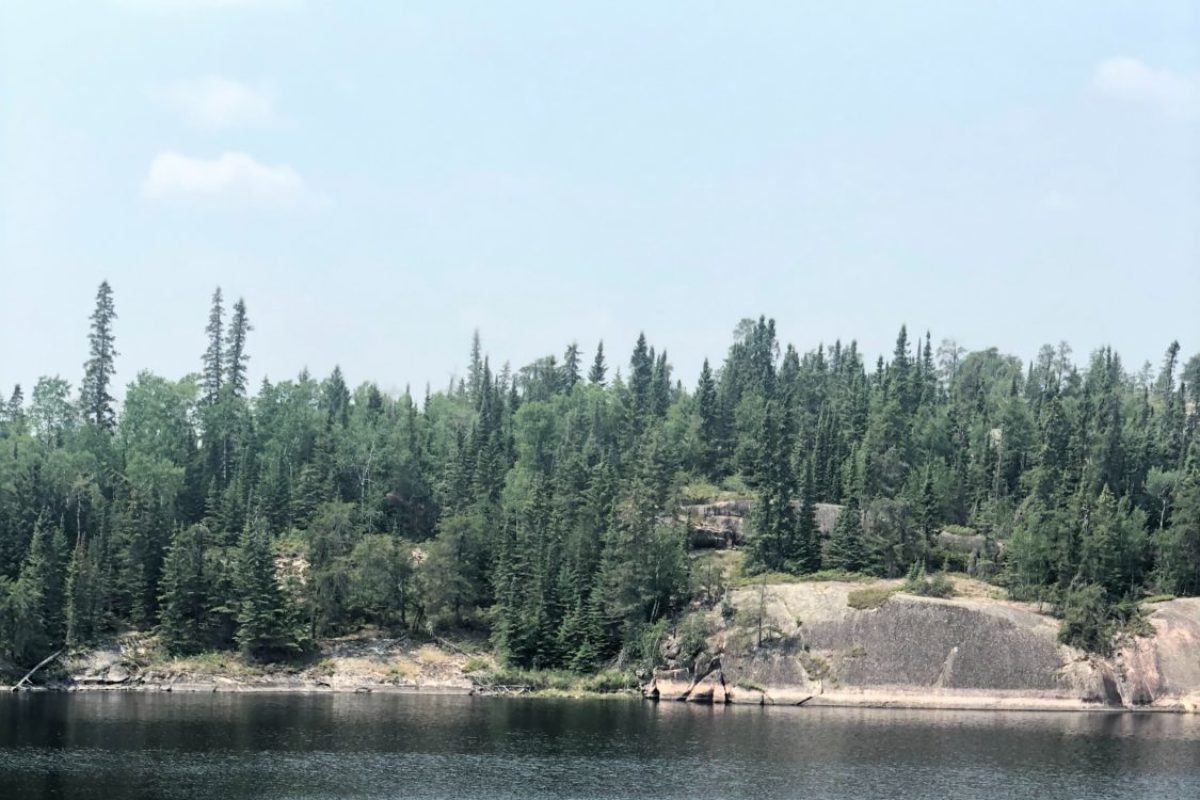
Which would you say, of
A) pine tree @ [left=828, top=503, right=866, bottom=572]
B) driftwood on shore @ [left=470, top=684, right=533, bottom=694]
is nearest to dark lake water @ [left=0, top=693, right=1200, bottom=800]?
driftwood on shore @ [left=470, top=684, right=533, bottom=694]

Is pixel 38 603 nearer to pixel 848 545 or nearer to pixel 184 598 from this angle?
pixel 184 598

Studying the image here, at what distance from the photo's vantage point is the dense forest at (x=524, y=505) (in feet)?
425

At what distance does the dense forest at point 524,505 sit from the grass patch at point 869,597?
9.09 metres

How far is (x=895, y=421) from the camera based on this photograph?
171 meters

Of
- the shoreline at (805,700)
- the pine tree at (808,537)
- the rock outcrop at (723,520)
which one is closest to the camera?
the shoreline at (805,700)

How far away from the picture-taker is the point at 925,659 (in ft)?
391

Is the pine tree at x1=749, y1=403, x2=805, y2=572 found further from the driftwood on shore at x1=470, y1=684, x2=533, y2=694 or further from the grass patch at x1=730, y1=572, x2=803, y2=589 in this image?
the driftwood on shore at x1=470, y1=684, x2=533, y2=694

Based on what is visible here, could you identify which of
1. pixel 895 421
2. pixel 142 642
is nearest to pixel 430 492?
pixel 142 642

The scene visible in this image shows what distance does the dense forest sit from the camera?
129625mm

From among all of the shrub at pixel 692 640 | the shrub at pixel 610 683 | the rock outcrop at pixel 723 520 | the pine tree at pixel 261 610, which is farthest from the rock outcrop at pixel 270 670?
the rock outcrop at pixel 723 520

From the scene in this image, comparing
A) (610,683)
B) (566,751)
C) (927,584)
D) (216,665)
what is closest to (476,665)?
(610,683)

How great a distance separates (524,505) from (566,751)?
62299 millimetres

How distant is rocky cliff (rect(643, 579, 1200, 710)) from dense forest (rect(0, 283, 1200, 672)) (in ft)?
13.2

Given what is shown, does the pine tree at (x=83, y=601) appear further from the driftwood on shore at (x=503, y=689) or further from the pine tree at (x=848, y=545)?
the pine tree at (x=848, y=545)
